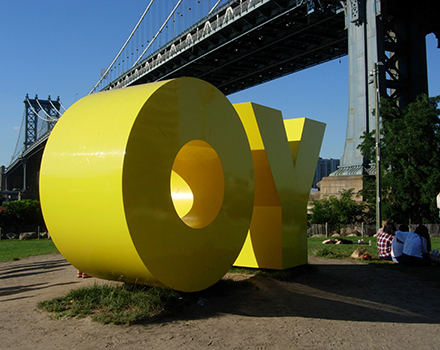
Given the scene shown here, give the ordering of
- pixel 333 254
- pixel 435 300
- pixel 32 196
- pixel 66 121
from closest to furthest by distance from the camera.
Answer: pixel 66 121, pixel 435 300, pixel 333 254, pixel 32 196

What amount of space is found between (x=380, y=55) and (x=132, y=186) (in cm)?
1939

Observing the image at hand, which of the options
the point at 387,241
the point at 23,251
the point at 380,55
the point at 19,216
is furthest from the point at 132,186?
the point at 19,216

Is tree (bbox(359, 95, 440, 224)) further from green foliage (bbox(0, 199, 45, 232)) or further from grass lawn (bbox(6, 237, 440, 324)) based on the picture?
green foliage (bbox(0, 199, 45, 232))

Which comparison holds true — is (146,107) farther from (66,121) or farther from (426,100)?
(426,100)

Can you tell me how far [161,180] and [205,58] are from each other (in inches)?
1284

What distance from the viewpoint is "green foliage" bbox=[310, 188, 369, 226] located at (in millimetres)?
21203

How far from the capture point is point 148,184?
16.4 ft

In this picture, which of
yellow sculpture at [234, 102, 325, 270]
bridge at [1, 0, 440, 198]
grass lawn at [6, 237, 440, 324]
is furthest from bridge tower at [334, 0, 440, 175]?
grass lawn at [6, 237, 440, 324]

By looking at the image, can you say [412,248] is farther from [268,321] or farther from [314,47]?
[314,47]

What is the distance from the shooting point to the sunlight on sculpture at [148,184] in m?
4.81

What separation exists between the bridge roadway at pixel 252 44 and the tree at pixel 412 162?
8.09 m

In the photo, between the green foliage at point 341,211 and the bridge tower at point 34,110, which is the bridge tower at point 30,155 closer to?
the bridge tower at point 34,110

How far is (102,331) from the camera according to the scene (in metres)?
4.61

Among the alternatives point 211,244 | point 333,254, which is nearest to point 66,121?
point 211,244
